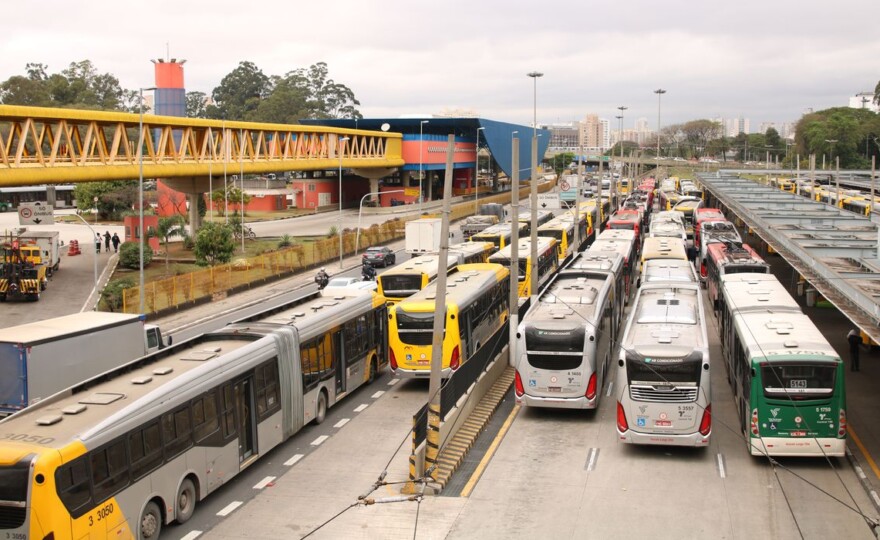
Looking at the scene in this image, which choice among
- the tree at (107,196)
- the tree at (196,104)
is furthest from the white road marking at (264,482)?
the tree at (196,104)

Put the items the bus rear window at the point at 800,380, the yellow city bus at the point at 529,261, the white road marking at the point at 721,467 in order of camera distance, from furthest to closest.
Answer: the yellow city bus at the point at 529,261 < the white road marking at the point at 721,467 < the bus rear window at the point at 800,380

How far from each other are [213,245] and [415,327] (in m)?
26.9

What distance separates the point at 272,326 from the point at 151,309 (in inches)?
791

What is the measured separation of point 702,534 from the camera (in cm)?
1480

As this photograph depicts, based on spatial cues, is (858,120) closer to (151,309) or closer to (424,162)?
(424,162)

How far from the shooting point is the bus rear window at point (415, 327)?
78.1 feet

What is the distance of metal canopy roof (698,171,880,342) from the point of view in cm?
2000

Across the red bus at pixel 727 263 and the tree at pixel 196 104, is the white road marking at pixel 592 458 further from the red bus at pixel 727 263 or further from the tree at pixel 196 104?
the tree at pixel 196 104

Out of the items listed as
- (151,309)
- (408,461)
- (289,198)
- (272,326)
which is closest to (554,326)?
(408,461)

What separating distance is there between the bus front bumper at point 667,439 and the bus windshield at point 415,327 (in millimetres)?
6878

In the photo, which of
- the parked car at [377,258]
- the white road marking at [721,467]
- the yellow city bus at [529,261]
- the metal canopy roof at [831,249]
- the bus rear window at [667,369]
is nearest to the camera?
the white road marking at [721,467]

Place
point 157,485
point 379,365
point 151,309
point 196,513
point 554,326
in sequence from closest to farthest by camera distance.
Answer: point 157,485 → point 196,513 → point 554,326 → point 379,365 → point 151,309

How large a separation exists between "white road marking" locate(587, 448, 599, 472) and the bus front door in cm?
661

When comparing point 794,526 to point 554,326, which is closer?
point 794,526
